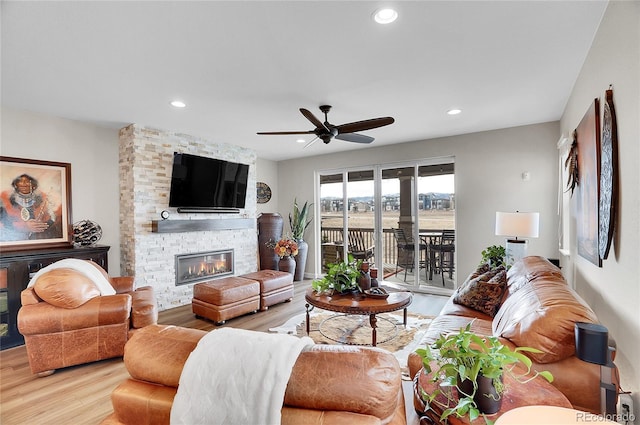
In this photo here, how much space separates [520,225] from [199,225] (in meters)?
4.50

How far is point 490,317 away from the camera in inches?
107

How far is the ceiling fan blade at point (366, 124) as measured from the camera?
2.99 metres

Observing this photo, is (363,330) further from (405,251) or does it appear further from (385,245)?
(385,245)

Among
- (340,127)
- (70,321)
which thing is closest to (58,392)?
(70,321)

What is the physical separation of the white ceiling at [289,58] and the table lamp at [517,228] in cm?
132

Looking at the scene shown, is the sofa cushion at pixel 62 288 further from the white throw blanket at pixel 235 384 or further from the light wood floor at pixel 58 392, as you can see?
the white throw blanket at pixel 235 384

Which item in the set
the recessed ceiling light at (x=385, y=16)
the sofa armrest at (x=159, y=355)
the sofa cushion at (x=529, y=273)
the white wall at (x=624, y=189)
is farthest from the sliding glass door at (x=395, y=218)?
the sofa armrest at (x=159, y=355)

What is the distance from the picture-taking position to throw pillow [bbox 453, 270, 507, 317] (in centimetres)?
277

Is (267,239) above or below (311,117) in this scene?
below

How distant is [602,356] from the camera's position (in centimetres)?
123

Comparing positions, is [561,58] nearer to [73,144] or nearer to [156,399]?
[156,399]

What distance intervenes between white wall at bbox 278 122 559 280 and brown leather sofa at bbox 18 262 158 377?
15.1 feet

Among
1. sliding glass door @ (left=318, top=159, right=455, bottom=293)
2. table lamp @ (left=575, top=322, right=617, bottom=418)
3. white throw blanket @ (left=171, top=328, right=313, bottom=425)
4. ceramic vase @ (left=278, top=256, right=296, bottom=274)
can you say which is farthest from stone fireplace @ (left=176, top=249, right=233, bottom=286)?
table lamp @ (left=575, top=322, right=617, bottom=418)

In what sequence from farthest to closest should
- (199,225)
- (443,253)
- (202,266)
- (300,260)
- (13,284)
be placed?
(300,260) < (443,253) < (202,266) < (199,225) < (13,284)
